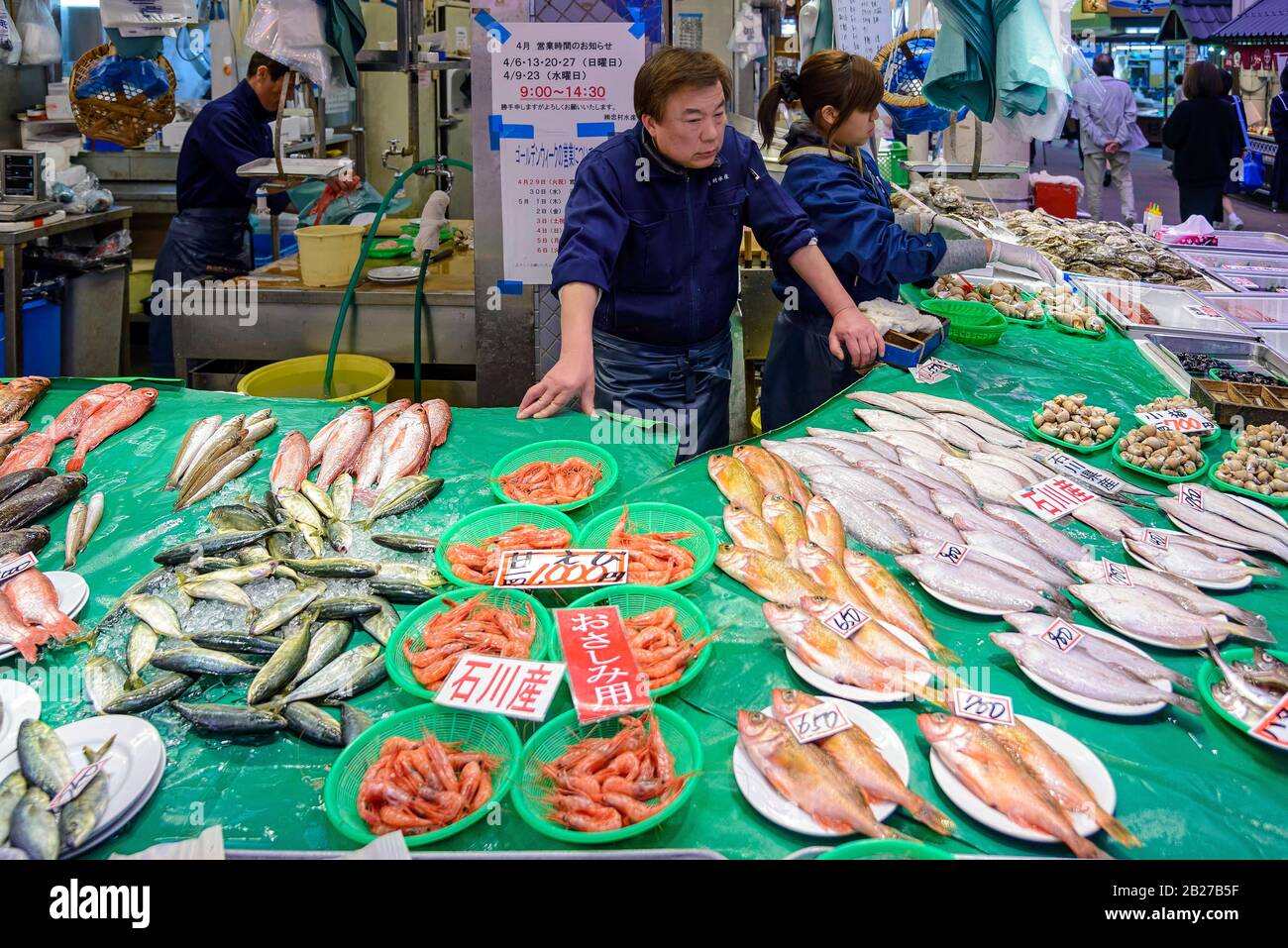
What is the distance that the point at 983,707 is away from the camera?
73.2 inches

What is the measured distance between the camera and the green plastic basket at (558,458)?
9.27 ft

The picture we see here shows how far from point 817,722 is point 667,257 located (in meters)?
2.31

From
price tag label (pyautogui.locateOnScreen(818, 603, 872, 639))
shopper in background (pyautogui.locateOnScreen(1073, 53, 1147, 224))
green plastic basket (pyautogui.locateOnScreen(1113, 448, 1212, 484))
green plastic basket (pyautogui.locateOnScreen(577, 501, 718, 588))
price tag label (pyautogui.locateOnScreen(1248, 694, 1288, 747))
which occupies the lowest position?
price tag label (pyautogui.locateOnScreen(1248, 694, 1288, 747))

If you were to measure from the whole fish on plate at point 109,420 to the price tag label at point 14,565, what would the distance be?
629mm

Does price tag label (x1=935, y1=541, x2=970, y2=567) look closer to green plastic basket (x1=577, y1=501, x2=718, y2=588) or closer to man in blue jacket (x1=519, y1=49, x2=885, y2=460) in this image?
green plastic basket (x1=577, y1=501, x2=718, y2=588)

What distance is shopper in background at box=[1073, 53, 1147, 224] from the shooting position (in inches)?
499

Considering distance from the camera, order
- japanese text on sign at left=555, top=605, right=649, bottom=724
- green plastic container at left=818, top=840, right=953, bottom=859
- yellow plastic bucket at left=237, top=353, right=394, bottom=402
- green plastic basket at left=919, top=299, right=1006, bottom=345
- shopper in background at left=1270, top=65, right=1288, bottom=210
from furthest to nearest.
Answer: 1. shopper in background at left=1270, top=65, right=1288, bottom=210
2. yellow plastic bucket at left=237, top=353, right=394, bottom=402
3. green plastic basket at left=919, top=299, right=1006, bottom=345
4. japanese text on sign at left=555, top=605, right=649, bottom=724
5. green plastic container at left=818, top=840, right=953, bottom=859

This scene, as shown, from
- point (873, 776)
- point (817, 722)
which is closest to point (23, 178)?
point (817, 722)

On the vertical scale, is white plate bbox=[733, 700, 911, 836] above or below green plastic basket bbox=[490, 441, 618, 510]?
below

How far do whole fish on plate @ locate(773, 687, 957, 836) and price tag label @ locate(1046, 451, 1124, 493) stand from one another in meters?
1.46

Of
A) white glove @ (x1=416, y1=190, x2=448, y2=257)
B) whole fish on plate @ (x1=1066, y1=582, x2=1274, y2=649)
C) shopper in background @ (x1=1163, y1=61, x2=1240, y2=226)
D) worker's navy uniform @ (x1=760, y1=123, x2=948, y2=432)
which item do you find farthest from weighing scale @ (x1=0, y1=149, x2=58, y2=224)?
shopper in background @ (x1=1163, y1=61, x2=1240, y2=226)
